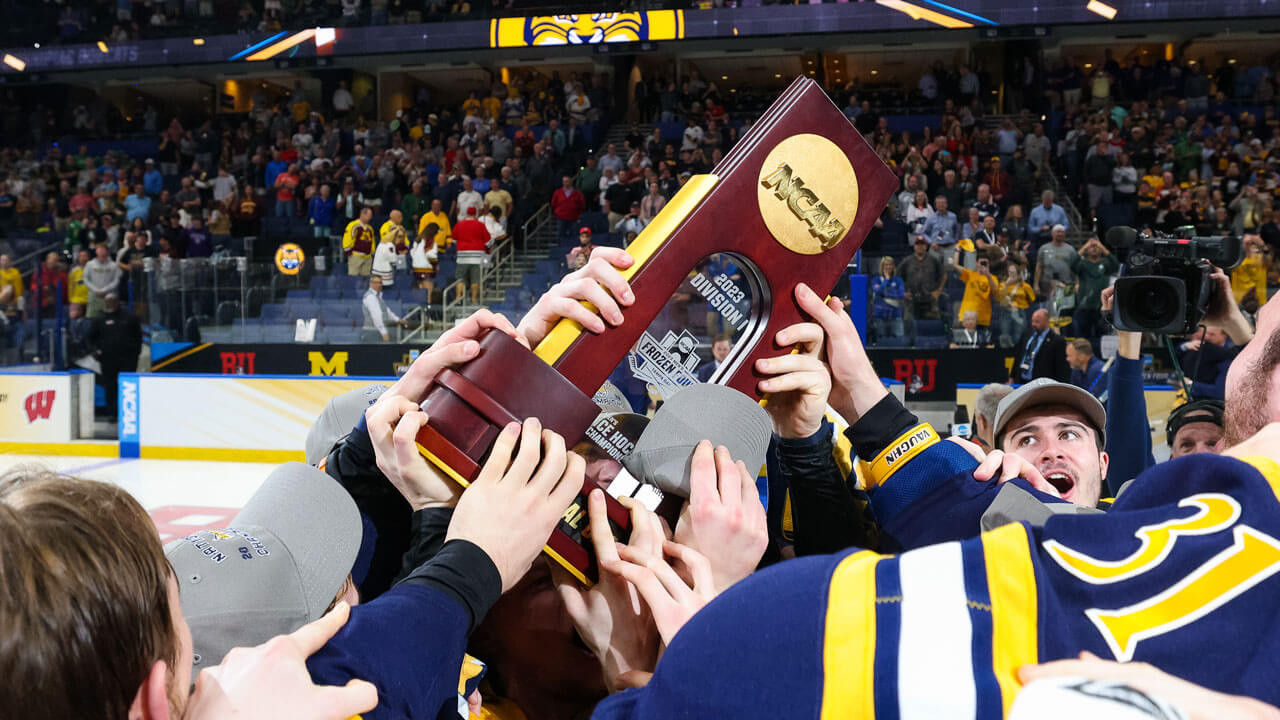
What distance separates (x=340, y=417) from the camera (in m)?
1.74

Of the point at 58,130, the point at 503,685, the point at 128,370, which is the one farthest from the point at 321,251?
the point at 58,130

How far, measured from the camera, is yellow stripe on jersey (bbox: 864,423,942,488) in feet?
4.34

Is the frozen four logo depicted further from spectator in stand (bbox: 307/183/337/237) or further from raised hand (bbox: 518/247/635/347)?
spectator in stand (bbox: 307/183/337/237)

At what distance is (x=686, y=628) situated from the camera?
0.59 meters

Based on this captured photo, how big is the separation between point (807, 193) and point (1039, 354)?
6860 mm

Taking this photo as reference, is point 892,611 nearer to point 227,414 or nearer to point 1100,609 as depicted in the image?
point 1100,609

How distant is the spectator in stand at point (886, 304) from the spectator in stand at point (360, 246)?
5607 millimetres

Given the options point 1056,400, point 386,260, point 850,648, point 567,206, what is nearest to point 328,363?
point 386,260

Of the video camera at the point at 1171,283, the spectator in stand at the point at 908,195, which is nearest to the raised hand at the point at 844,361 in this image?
the video camera at the point at 1171,283

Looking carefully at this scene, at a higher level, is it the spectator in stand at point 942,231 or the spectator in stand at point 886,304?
the spectator in stand at point 942,231

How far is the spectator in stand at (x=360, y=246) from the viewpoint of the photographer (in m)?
10.7

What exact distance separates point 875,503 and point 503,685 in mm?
592

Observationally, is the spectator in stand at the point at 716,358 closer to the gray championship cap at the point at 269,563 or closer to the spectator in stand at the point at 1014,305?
the gray championship cap at the point at 269,563

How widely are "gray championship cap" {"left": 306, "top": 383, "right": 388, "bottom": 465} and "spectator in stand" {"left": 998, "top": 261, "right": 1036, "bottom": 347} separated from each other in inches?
284
